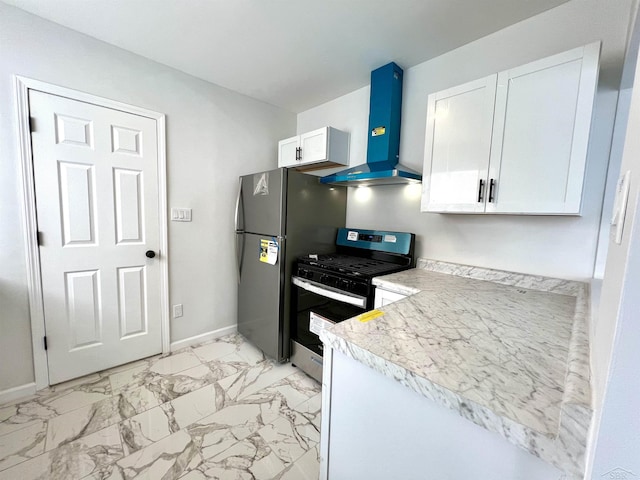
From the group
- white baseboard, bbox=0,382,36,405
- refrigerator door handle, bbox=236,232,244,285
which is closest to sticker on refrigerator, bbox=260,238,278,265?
refrigerator door handle, bbox=236,232,244,285

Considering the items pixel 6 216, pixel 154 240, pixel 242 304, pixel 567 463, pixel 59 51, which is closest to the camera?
pixel 567 463

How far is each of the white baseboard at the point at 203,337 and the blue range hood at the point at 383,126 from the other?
186cm

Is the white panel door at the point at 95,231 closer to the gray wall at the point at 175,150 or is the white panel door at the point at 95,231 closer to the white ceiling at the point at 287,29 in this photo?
the gray wall at the point at 175,150

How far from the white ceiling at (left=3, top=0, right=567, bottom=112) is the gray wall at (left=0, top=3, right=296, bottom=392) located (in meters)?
0.14

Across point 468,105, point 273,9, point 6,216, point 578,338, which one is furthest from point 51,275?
point 468,105

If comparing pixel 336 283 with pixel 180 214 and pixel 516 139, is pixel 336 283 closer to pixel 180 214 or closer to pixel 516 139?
pixel 516 139


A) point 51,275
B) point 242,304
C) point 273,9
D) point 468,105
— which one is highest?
point 273,9

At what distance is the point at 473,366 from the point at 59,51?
2.91 meters

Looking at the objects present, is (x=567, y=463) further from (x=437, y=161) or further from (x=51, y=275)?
(x=51, y=275)

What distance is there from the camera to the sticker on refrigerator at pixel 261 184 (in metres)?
2.22

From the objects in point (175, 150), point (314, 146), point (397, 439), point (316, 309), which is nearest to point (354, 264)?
point (316, 309)

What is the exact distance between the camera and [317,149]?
2521 mm

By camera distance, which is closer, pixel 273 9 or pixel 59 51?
pixel 273 9

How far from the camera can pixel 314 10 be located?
1578 mm
